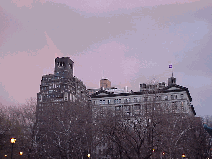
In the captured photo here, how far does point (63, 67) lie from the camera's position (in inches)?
4840

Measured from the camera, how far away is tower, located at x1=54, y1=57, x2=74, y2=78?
398ft

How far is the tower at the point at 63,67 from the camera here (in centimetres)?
12119

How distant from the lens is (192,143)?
58.8 m

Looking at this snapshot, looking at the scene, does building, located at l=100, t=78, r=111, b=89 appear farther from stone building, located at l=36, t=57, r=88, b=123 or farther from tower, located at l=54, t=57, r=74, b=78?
tower, located at l=54, t=57, r=74, b=78

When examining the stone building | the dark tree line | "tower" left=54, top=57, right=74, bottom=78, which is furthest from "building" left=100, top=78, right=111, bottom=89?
the dark tree line

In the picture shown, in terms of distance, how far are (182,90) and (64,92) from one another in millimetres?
53458

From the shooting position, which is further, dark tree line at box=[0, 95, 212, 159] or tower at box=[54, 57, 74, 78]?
tower at box=[54, 57, 74, 78]

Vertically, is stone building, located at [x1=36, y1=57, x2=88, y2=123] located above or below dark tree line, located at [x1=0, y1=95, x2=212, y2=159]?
above

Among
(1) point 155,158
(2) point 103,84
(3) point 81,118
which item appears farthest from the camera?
(2) point 103,84

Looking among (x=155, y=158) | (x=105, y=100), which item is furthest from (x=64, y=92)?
(x=155, y=158)

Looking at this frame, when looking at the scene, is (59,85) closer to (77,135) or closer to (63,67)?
(63,67)

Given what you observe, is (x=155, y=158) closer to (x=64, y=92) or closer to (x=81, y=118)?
(x=81, y=118)

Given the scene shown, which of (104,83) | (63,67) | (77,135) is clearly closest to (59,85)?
(63,67)

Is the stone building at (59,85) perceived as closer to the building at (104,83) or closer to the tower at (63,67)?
the tower at (63,67)
